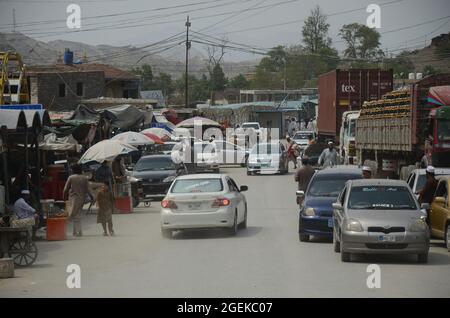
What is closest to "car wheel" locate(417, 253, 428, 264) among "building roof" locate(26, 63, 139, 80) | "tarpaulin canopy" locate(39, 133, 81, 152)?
"tarpaulin canopy" locate(39, 133, 81, 152)

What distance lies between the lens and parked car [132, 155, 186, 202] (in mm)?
33312

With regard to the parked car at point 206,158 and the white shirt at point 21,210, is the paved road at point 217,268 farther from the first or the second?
the parked car at point 206,158

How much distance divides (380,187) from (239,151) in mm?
36766

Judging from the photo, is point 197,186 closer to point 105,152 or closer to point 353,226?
point 353,226

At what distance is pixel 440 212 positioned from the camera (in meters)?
18.9

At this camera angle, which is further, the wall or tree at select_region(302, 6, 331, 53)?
tree at select_region(302, 6, 331, 53)

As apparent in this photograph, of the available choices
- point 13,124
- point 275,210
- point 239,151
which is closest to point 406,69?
point 239,151

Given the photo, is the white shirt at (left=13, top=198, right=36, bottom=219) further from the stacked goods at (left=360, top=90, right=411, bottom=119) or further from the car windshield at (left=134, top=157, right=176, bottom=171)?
the car windshield at (left=134, top=157, right=176, bottom=171)

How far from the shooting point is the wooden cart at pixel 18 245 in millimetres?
16906

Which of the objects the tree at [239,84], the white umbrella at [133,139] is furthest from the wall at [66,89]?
the tree at [239,84]

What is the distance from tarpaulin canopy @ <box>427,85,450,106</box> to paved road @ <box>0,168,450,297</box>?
6.28 m

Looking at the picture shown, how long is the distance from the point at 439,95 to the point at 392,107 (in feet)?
14.7

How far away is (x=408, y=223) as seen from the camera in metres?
16.1

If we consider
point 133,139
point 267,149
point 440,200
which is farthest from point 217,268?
point 267,149
